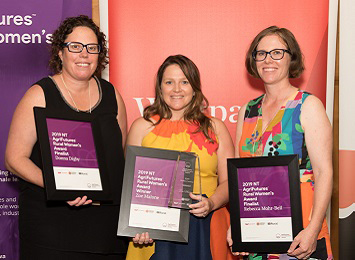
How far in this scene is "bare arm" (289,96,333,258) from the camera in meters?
2.19

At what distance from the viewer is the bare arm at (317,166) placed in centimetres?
219

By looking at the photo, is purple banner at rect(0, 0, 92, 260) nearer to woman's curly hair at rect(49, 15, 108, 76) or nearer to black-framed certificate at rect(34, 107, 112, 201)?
woman's curly hair at rect(49, 15, 108, 76)

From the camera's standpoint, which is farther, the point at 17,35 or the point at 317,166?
the point at 17,35

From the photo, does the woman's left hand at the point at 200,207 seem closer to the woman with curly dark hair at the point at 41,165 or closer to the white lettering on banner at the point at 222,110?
the woman with curly dark hair at the point at 41,165

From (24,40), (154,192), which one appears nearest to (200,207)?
(154,192)

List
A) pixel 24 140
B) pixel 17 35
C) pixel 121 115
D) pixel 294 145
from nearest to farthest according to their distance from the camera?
1. pixel 294 145
2. pixel 24 140
3. pixel 121 115
4. pixel 17 35

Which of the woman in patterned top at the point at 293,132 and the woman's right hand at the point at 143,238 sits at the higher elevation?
the woman in patterned top at the point at 293,132

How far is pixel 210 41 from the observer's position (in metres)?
3.49

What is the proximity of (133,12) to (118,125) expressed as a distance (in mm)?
1112

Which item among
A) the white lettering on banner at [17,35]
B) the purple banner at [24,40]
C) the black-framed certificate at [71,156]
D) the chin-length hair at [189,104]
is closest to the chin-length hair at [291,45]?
the chin-length hair at [189,104]

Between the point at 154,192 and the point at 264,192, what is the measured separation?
Result: 0.55 meters

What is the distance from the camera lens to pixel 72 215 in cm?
248

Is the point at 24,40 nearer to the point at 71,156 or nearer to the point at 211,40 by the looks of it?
the point at 211,40

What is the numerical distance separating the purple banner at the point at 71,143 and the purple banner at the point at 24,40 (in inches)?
48.4
